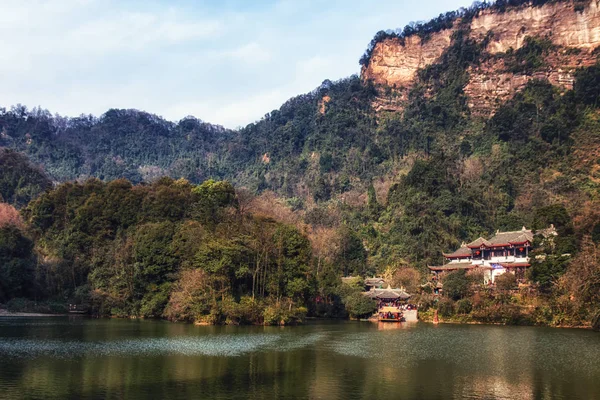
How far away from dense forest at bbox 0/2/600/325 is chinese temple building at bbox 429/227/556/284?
10.9 ft

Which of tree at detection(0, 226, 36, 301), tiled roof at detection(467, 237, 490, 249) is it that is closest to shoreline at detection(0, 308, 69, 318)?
tree at detection(0, 226, 36, 301)

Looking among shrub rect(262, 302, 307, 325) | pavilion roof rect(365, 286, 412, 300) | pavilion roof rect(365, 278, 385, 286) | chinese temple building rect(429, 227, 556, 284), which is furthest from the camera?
pavilion roof rect(365, 278, 385, 286)

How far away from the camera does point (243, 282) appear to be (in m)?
48.9

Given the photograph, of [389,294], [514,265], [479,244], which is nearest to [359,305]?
[389,294]

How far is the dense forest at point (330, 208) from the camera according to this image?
161 feet

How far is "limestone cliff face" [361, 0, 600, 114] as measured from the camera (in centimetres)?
10812

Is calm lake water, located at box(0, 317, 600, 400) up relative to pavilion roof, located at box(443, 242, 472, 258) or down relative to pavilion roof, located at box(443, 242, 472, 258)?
down

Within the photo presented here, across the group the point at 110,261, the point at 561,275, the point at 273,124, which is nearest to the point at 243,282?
the point at 110,261

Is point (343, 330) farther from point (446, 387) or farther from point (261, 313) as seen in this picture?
point (446, 387)

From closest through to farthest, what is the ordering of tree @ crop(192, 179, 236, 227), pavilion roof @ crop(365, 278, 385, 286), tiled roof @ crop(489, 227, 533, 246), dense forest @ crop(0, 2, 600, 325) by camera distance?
dense forest @ crop(0, 2, 600, 325) → tree @ crop(192, 179, 236, 227) → tiled roof @ crop(489, 227, 533, 246) → pavilion roof @ crop(365, 278, 385, 286)

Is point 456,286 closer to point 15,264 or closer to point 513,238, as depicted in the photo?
point 513,238

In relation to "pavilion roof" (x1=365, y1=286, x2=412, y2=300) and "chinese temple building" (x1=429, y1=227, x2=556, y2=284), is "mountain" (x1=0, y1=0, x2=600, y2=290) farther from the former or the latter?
"pavilion roof" (x1=365, y1=286, x2=412, y2=300)

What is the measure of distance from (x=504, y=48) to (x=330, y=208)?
55532 millimetres

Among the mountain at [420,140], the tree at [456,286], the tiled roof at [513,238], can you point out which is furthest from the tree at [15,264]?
the tiled roof at [513,238]
